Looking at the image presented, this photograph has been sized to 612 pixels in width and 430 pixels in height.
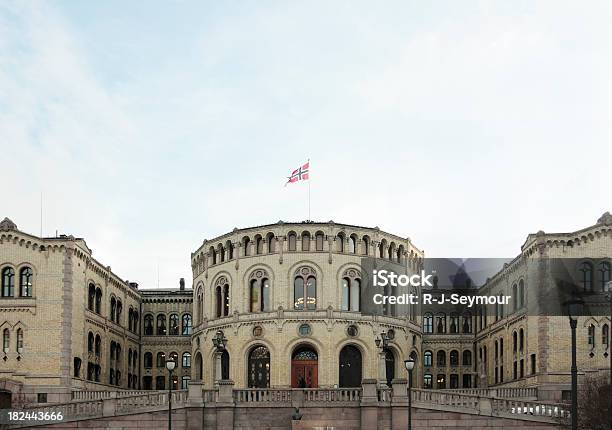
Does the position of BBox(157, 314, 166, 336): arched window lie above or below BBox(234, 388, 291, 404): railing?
above

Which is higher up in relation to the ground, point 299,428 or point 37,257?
point 37,257

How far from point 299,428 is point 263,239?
2195cm

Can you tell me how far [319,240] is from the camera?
72.0m

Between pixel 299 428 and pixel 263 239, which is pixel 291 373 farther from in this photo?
pixel 299 428

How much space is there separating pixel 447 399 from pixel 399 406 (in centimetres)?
307

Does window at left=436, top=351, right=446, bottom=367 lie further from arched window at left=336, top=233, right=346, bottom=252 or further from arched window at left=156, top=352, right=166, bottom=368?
arched window at left=156, top=352, right=166, bottom=368

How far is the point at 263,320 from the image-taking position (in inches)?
2800

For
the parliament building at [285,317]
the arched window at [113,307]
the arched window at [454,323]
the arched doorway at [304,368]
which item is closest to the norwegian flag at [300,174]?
the parliament building at [285,317]

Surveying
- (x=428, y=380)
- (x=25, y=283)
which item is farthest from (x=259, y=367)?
(x=428, y=380)

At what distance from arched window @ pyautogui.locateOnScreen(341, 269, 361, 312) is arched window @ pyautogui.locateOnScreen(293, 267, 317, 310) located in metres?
2.35

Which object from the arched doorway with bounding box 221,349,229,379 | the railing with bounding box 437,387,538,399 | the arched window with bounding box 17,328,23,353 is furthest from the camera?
the arched doorway with bounding box 221,349,229,379

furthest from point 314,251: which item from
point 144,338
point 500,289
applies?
point 144,338

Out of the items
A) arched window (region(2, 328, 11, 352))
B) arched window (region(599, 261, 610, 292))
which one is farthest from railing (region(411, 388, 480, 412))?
arched window (region(2, 328, 11, 352))

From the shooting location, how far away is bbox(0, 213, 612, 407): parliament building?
62656mm
